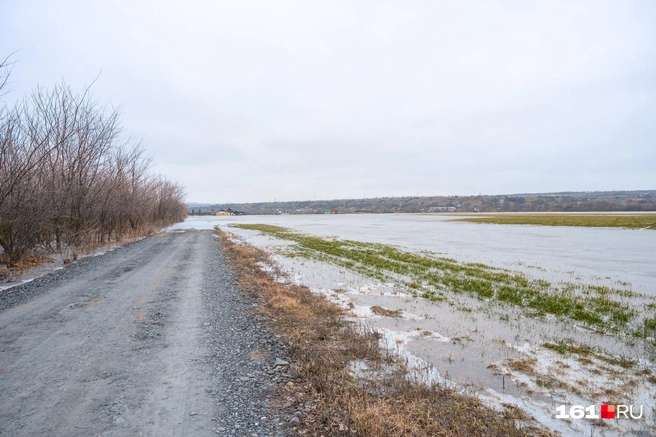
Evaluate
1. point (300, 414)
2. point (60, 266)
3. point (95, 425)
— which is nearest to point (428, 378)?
point (300, 414)

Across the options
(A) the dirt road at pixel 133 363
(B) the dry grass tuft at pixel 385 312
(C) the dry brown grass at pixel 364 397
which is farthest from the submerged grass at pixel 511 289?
(A) the dirt road at pixel 133 363

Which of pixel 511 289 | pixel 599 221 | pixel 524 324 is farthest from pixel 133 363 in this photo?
pixel 599 221

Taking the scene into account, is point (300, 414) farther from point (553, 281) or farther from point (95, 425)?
point (553, 281)

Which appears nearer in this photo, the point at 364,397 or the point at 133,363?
the point at 364,397

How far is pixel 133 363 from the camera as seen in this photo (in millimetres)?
5277

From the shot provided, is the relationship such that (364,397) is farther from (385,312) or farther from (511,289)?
(511,289)

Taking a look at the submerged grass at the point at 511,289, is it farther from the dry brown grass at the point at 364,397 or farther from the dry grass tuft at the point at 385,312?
the dry brown grass at the point at 364,397

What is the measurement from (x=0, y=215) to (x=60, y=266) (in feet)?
10.9

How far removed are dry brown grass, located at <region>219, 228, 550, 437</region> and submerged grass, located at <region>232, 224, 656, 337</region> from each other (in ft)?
16.5

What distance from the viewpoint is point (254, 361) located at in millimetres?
5574

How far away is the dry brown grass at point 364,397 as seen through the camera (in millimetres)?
3758

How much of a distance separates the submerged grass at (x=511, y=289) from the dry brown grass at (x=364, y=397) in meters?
5.04

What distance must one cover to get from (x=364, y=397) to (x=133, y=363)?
3495 millimetres

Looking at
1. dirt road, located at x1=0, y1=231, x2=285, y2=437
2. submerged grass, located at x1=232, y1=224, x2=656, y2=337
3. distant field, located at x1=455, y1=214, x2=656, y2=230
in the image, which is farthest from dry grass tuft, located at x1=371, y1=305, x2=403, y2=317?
distant field, located at x1=455, y1=214, x2=656, y2=230
